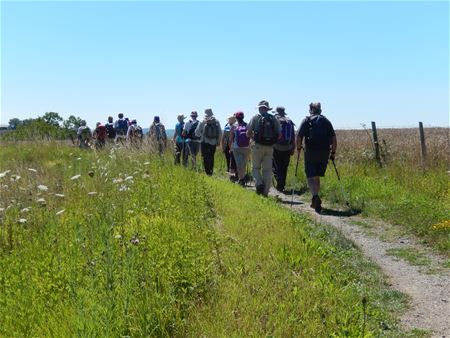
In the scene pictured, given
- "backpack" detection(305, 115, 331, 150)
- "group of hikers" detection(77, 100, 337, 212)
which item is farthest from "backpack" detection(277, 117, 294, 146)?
"backpack" detection(305, 115, 331, 150)

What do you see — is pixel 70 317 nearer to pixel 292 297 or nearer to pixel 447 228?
pixel 292 297

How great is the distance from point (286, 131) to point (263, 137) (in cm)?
168

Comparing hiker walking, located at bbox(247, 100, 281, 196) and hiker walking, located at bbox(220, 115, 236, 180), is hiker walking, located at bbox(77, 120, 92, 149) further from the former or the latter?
hiker walking, located at bbox(247, 100, 281, 196)

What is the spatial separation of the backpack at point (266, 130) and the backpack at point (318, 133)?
0.85 m

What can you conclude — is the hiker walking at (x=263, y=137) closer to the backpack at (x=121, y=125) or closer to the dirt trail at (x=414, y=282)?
the dirt trail at (x=414, y=282)

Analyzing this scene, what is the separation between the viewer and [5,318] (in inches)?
142


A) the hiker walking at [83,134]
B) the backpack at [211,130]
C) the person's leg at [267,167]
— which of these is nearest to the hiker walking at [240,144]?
the backpack at [211,130]

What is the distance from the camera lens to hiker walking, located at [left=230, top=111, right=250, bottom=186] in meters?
12.4

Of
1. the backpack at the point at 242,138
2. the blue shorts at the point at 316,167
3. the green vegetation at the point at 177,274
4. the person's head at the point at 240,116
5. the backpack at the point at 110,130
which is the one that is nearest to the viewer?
the green vegetation at the point at 177,274

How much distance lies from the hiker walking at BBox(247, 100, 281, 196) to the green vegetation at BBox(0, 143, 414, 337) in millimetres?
3616

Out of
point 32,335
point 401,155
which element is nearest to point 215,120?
point 401,155

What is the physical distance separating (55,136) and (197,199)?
39.1 ft

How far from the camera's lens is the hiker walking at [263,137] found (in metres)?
10.6

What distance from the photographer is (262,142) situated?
1070 cm
